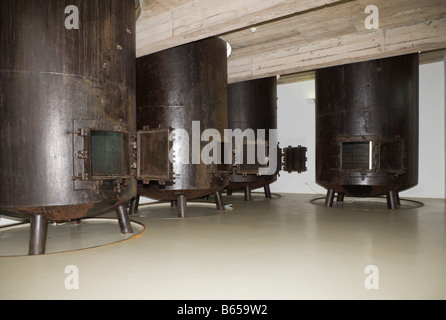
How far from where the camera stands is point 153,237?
392 cm

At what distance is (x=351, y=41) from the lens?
18.3 ft

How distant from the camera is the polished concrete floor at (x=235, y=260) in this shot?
231cm

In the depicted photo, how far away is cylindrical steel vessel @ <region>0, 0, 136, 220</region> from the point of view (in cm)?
308

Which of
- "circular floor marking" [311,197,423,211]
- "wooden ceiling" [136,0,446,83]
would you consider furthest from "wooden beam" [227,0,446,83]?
"circular floor marking" [311,197,423,211]

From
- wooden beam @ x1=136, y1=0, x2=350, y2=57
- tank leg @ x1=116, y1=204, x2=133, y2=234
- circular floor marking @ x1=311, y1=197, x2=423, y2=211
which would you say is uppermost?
wooden beam @ x1=136, y1=0, x2=350, y2=57

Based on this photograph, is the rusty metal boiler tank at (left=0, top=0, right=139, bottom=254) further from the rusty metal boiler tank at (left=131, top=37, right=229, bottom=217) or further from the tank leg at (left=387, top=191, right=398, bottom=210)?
the tank leg at (left=387, top=191, right=398, bottom=210)

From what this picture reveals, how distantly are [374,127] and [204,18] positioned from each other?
3384 millimetres

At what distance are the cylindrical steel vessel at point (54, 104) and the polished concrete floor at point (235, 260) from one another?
564 millimetres

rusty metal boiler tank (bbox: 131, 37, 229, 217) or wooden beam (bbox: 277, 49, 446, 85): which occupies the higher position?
wooden beam (bbox: 277, 49, 446, 85)

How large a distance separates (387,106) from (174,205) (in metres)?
4.14

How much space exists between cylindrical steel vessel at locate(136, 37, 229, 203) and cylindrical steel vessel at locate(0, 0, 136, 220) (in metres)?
1.47

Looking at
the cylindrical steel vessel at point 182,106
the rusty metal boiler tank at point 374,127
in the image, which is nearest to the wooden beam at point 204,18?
the cylindrical steel vessel at point 182,106

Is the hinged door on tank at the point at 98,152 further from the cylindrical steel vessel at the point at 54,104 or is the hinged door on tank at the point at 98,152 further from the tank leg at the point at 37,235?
the tank leg at the point at 37,235

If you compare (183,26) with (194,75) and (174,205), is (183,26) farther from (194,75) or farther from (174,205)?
(174,205)
